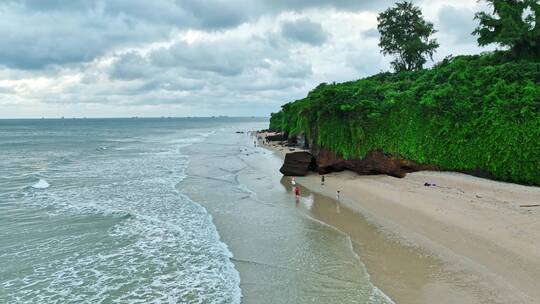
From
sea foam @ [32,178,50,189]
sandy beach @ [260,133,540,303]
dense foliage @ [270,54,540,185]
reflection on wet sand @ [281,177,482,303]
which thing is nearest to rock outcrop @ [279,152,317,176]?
dense foliage @ [270,54,540,185]

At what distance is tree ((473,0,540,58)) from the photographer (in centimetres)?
2798

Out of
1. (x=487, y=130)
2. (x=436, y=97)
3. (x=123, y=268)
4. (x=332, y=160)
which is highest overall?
(x=436, y=97)

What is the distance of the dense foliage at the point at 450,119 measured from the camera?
70.6ft

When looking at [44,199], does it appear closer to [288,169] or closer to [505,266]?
[288,169]

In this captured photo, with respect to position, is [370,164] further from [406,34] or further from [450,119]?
[406,34]

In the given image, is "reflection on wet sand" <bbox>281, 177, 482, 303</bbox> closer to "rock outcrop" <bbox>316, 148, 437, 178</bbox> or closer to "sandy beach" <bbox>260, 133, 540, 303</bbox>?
"sandy beach" <bbox>260, 133, 540, 303</bbox>

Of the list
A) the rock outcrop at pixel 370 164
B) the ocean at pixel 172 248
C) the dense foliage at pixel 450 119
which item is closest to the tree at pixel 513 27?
the dense foliage at pixel 450 119

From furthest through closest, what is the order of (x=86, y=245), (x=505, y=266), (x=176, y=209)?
1. (x=176, y=209)
2. (x=86, y=245)
3. (x=505, y=266)

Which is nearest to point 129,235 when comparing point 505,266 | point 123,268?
point 123,268

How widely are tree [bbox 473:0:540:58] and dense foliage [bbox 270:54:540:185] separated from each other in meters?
1.65

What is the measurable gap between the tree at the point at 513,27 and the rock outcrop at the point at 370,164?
12.1 m

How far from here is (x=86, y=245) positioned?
16.2 metres

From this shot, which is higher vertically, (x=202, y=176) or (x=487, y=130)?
(x=487, y=130)

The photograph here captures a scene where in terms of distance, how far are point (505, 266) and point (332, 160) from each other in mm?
18784
